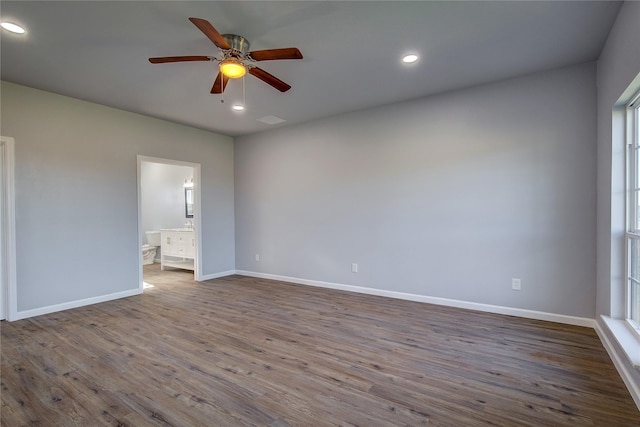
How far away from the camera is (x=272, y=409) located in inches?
74.9

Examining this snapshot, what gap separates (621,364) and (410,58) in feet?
10.0

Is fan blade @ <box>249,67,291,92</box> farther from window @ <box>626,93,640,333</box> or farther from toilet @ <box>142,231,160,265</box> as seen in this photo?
toilet @ <box>142,231,160,265</box>

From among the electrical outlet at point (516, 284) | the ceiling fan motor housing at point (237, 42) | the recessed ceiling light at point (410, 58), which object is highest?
the recessed ceiling light at point (410, 58)

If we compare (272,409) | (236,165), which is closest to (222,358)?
(272,409)

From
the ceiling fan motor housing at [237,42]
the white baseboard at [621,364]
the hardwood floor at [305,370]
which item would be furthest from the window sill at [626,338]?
the ceiling fan motor housing at [237,42]

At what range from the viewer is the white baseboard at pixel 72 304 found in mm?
3584

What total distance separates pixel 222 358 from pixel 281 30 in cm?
281

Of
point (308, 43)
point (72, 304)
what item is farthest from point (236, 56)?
point (72, 304)

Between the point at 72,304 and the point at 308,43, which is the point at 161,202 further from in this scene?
the point at 308,43

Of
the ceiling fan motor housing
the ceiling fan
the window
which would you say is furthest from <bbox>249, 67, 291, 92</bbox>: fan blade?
the window

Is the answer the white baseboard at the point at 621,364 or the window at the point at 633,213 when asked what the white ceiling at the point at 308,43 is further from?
the white baseboard at the point at 621,364

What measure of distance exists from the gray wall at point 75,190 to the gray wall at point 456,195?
2286mm

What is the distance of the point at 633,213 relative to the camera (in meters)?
2.50

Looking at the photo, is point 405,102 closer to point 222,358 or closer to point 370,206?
point 370,206
